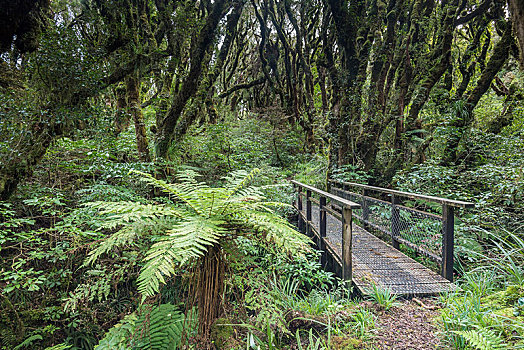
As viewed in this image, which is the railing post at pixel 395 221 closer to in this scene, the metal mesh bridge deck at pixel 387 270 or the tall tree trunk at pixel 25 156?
the metal mesh bridge deck at pixel 387 270

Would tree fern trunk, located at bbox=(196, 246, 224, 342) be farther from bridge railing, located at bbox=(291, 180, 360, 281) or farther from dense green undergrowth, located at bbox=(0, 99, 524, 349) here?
bridge railing, located at bbox=(291, 180, 360, 281)

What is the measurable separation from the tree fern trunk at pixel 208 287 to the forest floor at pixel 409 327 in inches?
55.5

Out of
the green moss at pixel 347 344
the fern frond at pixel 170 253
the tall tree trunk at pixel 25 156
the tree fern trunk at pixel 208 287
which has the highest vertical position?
the tall tree trunk at pixel 25 156

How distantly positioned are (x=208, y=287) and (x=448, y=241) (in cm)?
318

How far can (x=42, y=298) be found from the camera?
10.6 feet

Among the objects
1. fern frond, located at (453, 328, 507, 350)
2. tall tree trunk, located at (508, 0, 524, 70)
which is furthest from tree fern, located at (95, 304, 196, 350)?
tall tree trunk, located at (508, 0, 524, 70)

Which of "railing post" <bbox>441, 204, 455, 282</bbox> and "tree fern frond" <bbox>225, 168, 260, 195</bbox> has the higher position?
"tree fern frond" <bbox>225, 168, 260, 195</bbox>

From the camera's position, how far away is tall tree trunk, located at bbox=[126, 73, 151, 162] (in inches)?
217

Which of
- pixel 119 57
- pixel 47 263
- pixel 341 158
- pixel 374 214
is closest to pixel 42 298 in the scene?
pixel 47 263

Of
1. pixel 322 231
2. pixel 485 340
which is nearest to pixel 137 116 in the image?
pixel 322 231

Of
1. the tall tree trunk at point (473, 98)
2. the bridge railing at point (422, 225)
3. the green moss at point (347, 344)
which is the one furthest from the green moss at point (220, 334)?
the tall tree trunk at point (473, 98)

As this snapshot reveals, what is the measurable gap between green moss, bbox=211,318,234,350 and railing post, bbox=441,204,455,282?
9.80ft

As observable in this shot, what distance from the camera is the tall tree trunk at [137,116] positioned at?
18.1 ft

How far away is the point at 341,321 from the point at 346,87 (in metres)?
6.18
